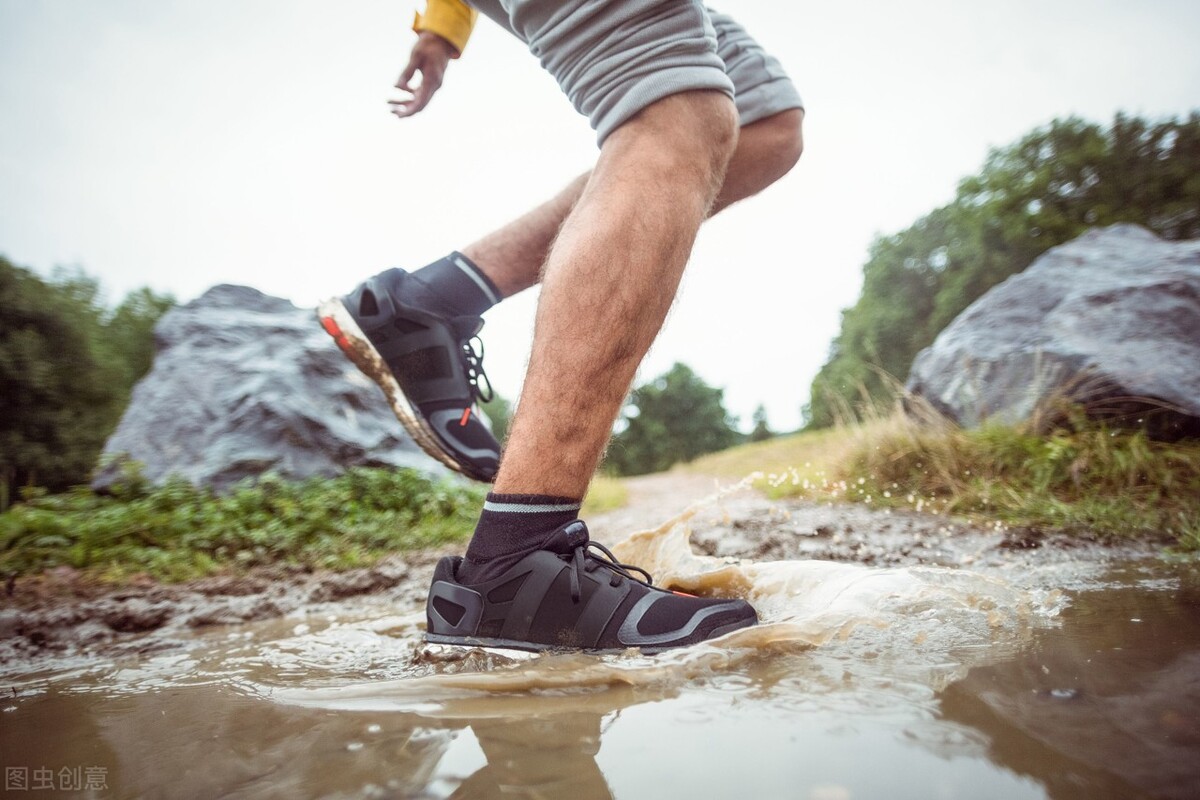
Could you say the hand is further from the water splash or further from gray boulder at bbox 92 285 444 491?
gray boulder at bbox 92 285 444 491

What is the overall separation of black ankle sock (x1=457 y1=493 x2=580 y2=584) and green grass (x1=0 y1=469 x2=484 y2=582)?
6.99ft

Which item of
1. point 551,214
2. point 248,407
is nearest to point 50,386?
point 248,407

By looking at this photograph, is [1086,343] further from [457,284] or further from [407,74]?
[407,74]

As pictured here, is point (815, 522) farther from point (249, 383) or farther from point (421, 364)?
point (249, 383)

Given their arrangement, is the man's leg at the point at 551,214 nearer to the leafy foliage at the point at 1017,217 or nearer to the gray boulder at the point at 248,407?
the gray boulder at the point at 248,407

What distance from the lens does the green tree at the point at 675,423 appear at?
28.6 m

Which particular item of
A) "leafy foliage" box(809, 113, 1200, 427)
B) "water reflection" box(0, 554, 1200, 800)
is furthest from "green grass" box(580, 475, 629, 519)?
"leafy foliage" box(809, 113, 1200, 427)

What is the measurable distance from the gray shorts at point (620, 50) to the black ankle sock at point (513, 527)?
80 cm

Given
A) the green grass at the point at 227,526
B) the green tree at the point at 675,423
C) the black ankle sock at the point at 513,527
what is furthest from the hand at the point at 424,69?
the green tree at the point at 675,423

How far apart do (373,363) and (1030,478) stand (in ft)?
10.5

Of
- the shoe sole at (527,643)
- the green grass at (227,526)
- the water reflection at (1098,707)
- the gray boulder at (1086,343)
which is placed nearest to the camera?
the water reflection at (1098,707)

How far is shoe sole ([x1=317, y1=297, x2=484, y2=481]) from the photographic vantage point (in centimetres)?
160

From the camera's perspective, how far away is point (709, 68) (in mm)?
1250

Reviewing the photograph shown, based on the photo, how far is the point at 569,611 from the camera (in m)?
1.04
